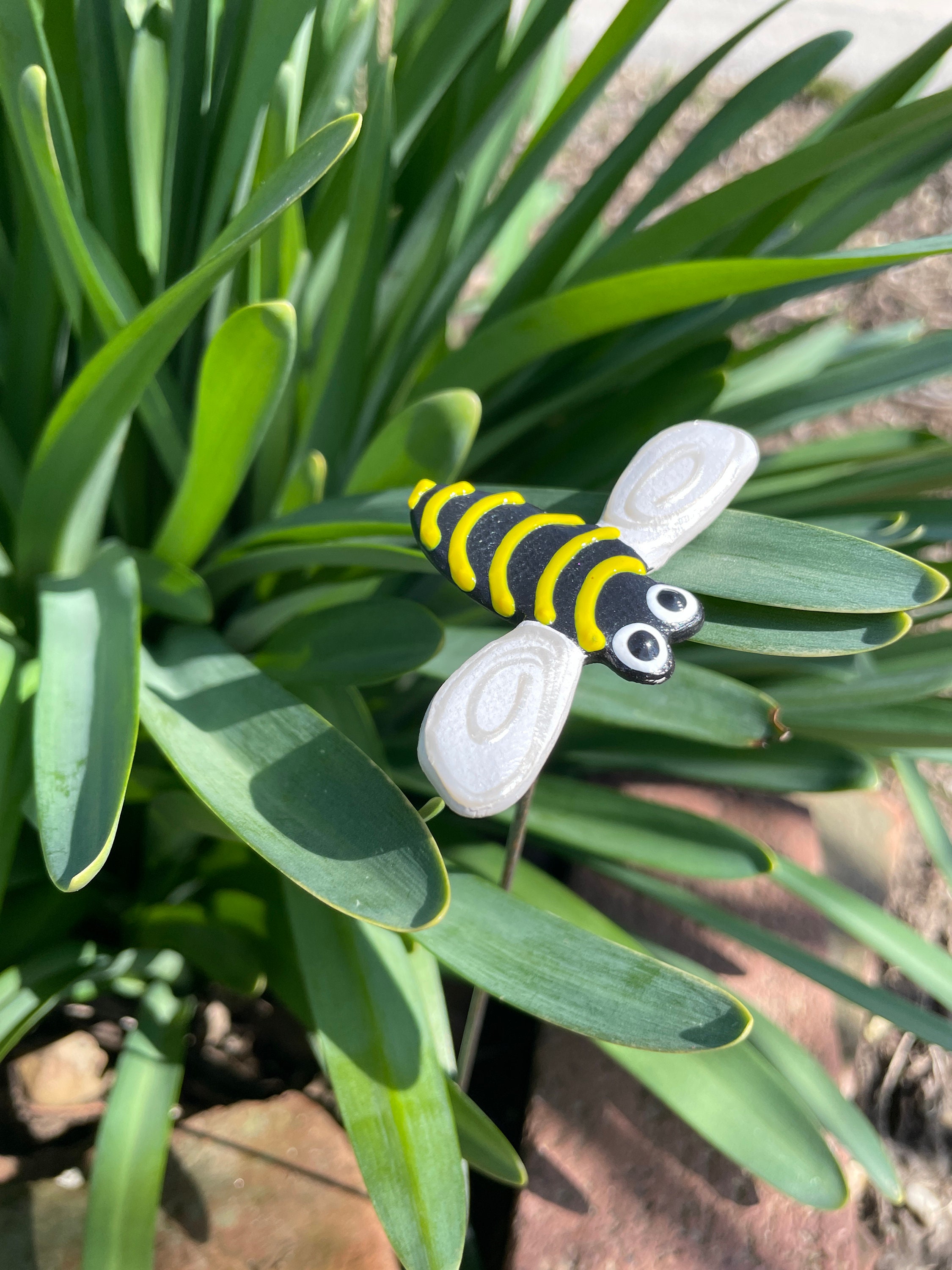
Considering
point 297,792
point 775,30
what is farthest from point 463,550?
point 775,30

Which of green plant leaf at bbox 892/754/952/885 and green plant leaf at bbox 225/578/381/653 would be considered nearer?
green plant leaf at bbox 225/578/381/653

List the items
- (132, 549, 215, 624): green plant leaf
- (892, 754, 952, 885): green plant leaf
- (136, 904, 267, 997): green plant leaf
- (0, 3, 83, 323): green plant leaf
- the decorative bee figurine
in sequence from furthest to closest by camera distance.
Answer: (892, 754, 952, 885): green plant leaf < (136, 904, 267, 997): green plant leaf < (132, 549, 215, 624): green plant leaf < (0, 3, 83, 323): green plant leaf < the decorative bee figurine

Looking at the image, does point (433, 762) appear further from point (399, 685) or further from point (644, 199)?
point (644, 199)

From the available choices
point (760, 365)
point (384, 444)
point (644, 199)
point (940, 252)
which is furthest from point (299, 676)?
point (760, 365)

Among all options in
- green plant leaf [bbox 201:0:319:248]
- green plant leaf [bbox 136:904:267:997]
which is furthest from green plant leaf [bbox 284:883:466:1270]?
green plant leaf [bbox 201:0:319:248]

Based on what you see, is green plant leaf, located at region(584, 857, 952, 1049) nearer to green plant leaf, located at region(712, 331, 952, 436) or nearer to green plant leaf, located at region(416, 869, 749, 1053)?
green plant leaf, located at region(416, 869, 749, 1053)

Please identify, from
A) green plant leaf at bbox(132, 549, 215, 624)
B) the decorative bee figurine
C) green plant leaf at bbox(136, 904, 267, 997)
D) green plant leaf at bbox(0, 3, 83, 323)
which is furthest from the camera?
green plant leaf at bbox(136, 904, 267, 997)
